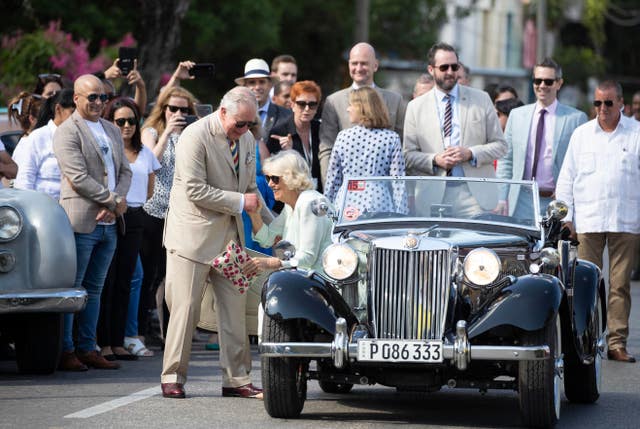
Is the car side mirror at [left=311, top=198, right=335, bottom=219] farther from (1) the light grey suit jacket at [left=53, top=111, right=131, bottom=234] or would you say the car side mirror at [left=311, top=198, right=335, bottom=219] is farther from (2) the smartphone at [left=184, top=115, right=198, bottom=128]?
(2) the smartphone at [left=184, top=115, right=198, bottom=128]

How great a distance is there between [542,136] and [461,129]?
110cm

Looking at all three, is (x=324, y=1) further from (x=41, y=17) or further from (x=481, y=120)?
(x=481, y=120)

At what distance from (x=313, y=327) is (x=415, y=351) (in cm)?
81

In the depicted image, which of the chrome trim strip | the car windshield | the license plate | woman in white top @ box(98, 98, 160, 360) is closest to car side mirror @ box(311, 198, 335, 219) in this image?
the car windshield

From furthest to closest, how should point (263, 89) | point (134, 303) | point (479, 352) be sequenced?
point (263, 89) < point (134, 303) < point (479, 352)

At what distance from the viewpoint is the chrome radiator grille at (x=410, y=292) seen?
8922mm

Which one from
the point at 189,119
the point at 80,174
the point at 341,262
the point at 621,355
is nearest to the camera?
the point at 341,262

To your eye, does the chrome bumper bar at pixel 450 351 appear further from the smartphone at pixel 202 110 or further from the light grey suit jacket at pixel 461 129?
the smartphone at pixel 202 110

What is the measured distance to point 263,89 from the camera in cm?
1447

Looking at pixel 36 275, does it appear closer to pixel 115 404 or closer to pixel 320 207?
pixel 115 404

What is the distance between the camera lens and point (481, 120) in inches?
508

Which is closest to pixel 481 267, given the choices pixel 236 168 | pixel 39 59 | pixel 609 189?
pixel 236 168

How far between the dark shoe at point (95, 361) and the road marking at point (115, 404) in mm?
1191

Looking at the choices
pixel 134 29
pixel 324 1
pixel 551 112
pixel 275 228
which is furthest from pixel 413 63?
pixel 275 228
